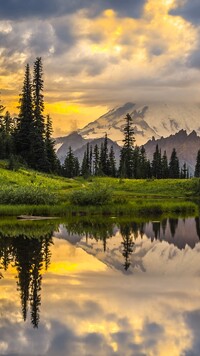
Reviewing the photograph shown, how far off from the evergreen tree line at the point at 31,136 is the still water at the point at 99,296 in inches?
2077

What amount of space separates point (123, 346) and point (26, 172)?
59.0m

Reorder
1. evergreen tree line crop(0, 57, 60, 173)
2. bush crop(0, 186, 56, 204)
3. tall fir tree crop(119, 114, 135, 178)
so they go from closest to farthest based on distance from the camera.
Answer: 1. bush crop(0, 186, 56, 204)
2. evergreen tree line crop(0, 57, 60, 173)
3. tall fir tree crop(119, 114, 135, 178)

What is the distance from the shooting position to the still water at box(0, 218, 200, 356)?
12086 mm

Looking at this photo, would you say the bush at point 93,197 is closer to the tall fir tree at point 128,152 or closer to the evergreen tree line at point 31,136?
the evergreen tree line at point 31,136

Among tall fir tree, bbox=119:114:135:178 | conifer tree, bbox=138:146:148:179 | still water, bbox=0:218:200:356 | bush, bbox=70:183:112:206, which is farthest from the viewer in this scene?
conifer tree, bbox=138:146:148:179

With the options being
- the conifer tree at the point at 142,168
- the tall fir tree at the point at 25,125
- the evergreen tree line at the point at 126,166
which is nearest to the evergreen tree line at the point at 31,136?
the tall fir tree at the point at 25,125

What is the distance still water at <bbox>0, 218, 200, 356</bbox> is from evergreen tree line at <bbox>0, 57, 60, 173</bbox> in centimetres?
5276

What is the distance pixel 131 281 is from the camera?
18453 millimetres

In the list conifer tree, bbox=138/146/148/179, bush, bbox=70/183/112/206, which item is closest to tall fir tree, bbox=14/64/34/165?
bush, bbox=70/183/112/206

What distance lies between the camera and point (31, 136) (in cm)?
8644

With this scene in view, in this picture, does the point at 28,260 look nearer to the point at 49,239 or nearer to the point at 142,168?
the point at 49,239

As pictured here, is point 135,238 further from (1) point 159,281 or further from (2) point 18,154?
(2) point 18,154

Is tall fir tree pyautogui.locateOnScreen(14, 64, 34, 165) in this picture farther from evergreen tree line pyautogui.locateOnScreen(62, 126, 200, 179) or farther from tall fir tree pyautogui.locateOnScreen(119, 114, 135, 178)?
tall fir tree pyautogui.locateOnScreen(119, 114, 135, 178)

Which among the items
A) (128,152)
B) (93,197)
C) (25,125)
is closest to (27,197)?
(93,197)
